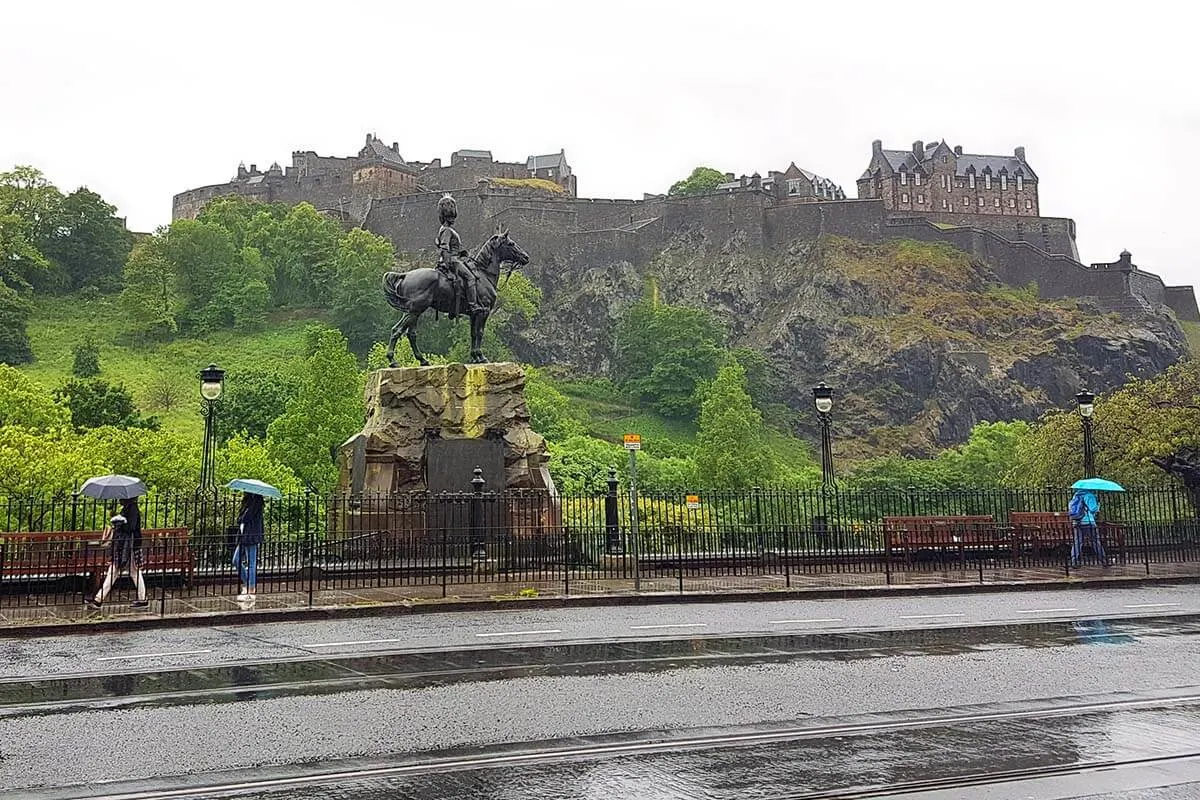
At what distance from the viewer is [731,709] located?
8.20 metres

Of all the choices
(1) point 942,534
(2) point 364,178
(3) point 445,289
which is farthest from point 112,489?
(2) point 364,178

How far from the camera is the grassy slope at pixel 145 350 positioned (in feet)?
212

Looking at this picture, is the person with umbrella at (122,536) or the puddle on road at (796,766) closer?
the puddle on road at (796,766)

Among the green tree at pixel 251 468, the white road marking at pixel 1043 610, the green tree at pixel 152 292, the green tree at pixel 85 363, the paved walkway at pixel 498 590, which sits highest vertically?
the green tree at pixel 152 292

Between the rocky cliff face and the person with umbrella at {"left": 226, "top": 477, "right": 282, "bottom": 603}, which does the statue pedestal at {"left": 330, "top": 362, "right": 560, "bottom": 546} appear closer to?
the person with umbrella at {"left": 226, "top": 477, "right": 282, "bottom": 603}

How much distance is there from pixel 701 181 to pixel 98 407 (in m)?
79.4

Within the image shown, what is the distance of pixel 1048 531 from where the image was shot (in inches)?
907

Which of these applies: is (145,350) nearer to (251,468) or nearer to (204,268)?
(204,268)

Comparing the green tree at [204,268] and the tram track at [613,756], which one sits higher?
the green tree at [204,268]

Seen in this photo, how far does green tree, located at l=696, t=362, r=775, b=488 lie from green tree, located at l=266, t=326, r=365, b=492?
A: 15.5 m

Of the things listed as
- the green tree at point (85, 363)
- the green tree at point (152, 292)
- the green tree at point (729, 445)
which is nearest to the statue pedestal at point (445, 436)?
the green tree at point (729, 445)

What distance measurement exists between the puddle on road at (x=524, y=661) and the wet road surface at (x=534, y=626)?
1.78 feet

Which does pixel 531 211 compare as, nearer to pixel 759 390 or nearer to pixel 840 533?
pixel 759 390

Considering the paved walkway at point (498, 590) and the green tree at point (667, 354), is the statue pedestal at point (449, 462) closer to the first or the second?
the paved walkway at point (498, 590)
